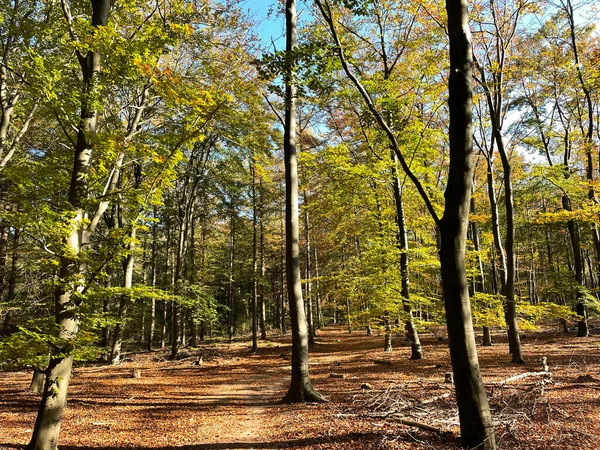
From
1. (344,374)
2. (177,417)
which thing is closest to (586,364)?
(344,374)

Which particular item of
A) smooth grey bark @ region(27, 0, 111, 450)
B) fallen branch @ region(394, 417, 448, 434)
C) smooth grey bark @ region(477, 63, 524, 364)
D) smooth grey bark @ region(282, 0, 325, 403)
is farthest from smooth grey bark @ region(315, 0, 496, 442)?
smooth grey bark @ region(477, 63, 524, 364)

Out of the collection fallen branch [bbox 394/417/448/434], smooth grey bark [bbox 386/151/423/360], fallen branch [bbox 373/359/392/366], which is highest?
smooth grey bark [bbox 386/151/423/360]

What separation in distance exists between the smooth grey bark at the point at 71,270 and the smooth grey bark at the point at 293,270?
12.7ft

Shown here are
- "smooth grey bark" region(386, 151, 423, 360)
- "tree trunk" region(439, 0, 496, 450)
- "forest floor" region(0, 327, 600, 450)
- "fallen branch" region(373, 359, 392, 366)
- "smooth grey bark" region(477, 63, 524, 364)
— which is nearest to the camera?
"tree trunk" region(439, 0, 496, 450)

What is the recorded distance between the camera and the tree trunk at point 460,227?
404cm

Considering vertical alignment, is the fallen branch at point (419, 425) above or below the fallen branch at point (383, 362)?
above

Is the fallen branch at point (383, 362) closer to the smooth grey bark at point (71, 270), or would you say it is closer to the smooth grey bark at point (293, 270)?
the smooth grey bark at point (293, 270)

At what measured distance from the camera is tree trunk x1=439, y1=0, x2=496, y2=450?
13.3 ft

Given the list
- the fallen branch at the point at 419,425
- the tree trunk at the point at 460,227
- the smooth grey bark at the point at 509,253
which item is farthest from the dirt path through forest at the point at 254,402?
the smooth grey bark at the point at 509,253

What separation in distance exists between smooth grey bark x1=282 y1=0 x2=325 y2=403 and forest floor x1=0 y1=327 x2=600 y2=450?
48 centimetres

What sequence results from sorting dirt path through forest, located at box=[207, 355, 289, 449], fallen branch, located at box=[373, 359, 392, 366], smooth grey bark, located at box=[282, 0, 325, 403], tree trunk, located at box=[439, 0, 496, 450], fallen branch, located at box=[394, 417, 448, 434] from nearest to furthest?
tree trunk, located at box=[439, 0, 496, 450] < fallen branch, located at box=[394, 417, 448, 434] < dirt path through forest, located at box=[207, 355, 289, 449] < smooth grey bark, located at box=[282, 0, 325, 403] < fallen branch, located at box=[373, 359, 392, 366]

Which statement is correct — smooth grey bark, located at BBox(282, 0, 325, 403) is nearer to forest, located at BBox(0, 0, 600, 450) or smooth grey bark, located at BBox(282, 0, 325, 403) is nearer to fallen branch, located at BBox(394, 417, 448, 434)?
forest, located at BBox(0, 0, 600, 450)

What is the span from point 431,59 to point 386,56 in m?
3.04

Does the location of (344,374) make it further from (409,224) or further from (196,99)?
(196,99)
